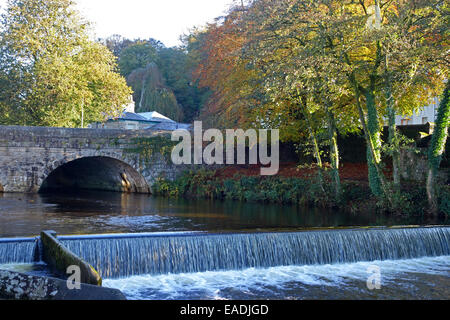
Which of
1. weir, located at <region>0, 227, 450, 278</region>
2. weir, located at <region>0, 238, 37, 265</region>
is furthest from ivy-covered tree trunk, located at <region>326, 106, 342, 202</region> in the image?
weir, located at <region>0, 238, 37, 265</region>

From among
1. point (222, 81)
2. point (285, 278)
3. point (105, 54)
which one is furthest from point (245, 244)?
point (105, 54)

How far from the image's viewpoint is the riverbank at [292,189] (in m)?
16.8

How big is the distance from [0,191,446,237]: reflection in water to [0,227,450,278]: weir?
1.26 metres

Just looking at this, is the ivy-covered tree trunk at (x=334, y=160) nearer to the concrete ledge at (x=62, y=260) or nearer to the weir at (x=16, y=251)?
the concrete ledge at (x=62, y=260)

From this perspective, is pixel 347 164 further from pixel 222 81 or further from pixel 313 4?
pixel 313 4

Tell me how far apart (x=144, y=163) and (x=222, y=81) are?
584 centimetres

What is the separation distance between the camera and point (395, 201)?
1670cm

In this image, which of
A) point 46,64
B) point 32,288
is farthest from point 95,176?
point 32,288

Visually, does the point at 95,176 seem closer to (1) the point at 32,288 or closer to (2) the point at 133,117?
(2) the point at 133,117

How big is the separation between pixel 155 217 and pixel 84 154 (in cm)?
909

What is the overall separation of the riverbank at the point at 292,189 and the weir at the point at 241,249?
4217 mm

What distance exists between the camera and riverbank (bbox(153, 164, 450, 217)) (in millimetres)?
16797

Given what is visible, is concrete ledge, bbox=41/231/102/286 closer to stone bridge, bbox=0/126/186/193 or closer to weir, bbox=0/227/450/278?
weir, bbox=0/227/450/278

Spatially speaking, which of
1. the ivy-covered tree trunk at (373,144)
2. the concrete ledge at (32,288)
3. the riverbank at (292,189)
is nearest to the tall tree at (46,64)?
the riverbank at (292,189)
